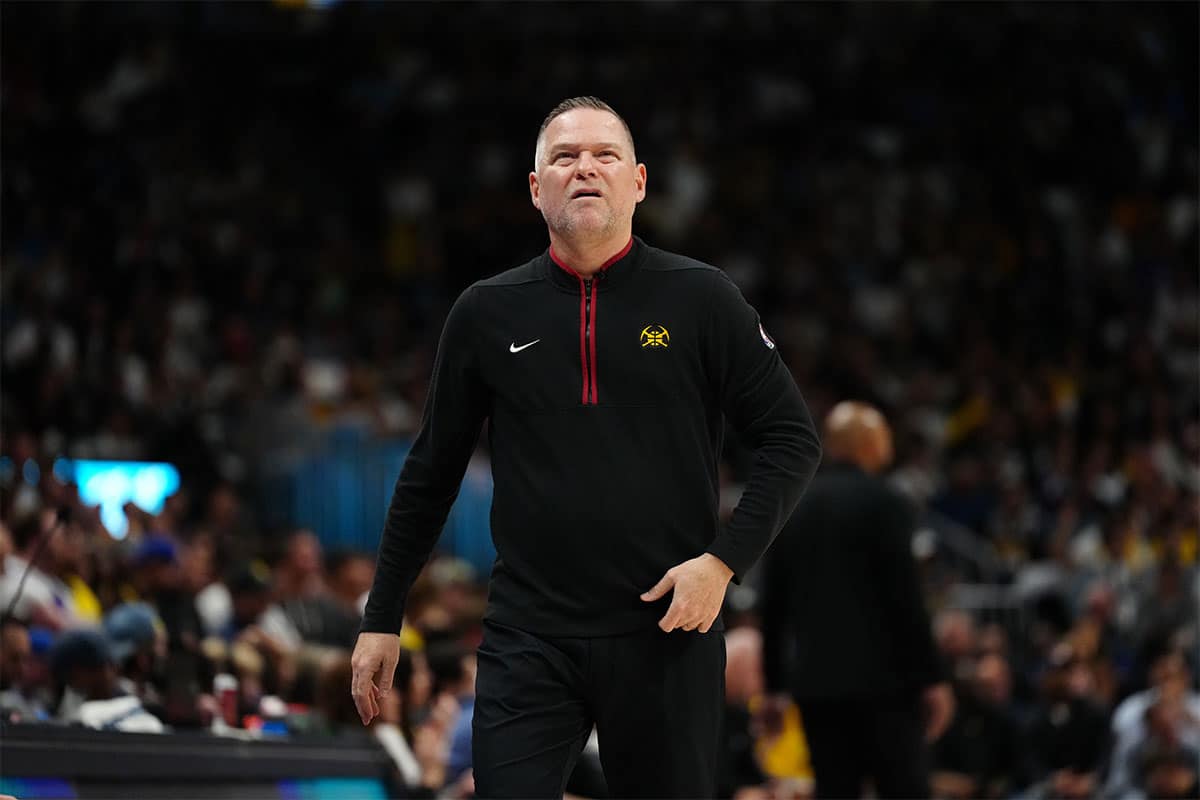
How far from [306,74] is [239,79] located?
0.79 metres

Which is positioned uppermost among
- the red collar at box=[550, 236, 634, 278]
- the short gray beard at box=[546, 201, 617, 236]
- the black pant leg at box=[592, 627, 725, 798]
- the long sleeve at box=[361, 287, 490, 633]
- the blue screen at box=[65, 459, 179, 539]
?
the blue screen at box=[65, 459, 179, 539]

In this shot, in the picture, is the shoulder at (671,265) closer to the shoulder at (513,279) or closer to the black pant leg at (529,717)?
the shoulder at (513,279)

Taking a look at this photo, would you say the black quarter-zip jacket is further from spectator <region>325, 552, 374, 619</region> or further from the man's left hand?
spectator <region>325, 552, 374, 619</region>

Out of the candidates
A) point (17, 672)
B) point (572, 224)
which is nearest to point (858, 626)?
point (17, 672)

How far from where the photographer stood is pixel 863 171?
1814 centimetres

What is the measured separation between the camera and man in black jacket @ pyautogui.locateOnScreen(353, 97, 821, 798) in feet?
11.7

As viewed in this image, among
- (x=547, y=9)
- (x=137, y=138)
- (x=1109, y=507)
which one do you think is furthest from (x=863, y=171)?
(x=137, y=138)

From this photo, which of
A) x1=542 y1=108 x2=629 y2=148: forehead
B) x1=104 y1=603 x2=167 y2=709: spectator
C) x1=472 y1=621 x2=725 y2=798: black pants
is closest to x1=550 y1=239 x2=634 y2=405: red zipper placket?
x1=542 y1=108 x2=629 y2=148: forehead

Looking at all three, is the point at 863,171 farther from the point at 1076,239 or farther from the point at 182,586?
the point at 182,586

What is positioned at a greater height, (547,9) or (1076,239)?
(547,9)

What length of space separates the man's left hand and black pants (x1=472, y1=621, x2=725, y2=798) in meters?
0.10

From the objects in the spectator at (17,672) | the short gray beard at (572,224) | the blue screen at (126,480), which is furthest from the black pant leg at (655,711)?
the blue screen at (126,480)

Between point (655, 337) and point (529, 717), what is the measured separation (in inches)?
32.1

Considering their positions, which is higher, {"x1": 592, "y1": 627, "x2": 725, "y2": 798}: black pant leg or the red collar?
the red collar
